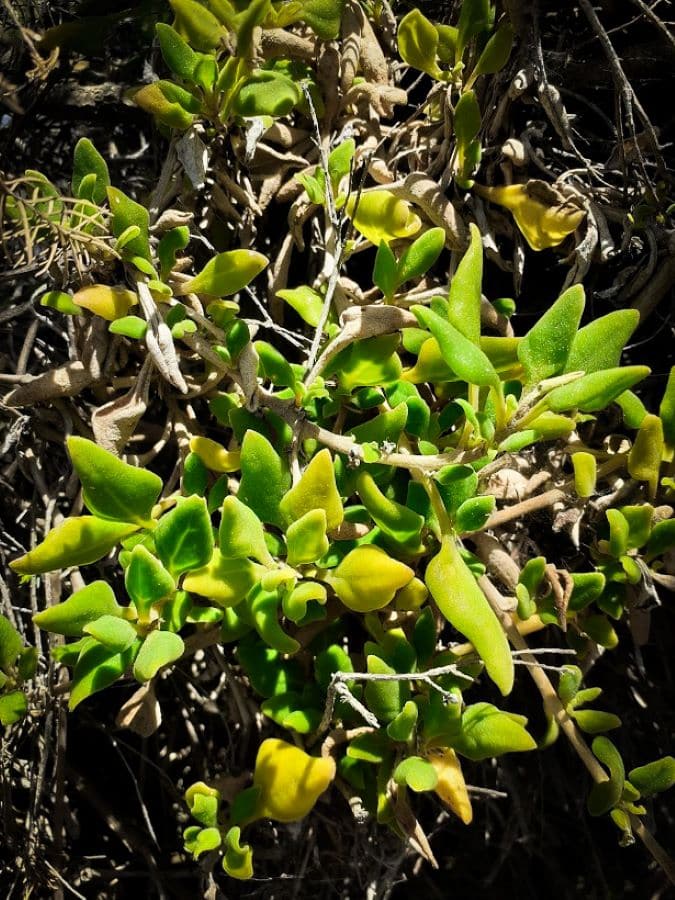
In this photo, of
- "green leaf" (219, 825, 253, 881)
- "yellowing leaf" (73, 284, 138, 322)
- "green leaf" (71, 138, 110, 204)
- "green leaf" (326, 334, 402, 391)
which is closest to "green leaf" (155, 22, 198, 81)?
"green leaf" (71, 138, 110, 204)

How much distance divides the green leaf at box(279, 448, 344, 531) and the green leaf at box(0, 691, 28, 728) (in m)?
0.39

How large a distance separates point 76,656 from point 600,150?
963mm

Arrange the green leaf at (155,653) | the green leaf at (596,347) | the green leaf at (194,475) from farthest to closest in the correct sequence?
the green leaf at (194,475) < the green leaf at (596,347) < the green leaf at (155,653)

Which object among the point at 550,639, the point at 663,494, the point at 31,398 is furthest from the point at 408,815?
the point at 31,398

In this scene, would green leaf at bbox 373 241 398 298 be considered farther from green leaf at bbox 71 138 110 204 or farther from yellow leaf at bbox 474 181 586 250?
green leaf at bbox 71 138 110 204

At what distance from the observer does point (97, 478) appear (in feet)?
2.33

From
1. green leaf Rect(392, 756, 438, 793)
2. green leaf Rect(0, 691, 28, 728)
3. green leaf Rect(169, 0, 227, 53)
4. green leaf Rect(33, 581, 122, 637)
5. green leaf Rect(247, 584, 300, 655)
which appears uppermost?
green leaf Rect(169, 0, 227, 53)

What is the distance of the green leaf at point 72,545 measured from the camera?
70cm

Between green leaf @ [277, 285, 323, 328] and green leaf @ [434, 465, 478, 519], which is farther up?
green leaf @ [277, 285, 323, 328]

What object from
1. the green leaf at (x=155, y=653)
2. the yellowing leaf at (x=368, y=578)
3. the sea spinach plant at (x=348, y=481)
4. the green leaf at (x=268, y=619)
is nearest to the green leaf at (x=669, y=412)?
the sea spinach plant at (x=348, y=481)

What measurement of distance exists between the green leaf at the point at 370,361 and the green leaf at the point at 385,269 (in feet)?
0.21

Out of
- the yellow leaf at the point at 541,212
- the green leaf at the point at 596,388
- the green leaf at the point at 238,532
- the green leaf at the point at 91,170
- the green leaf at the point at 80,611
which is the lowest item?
the green leaf at the point at 80,611

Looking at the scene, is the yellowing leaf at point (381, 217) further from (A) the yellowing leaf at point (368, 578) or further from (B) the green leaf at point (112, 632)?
(B) the green leaf at point (112, 632)

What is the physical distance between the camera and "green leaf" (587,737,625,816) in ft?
2.77
